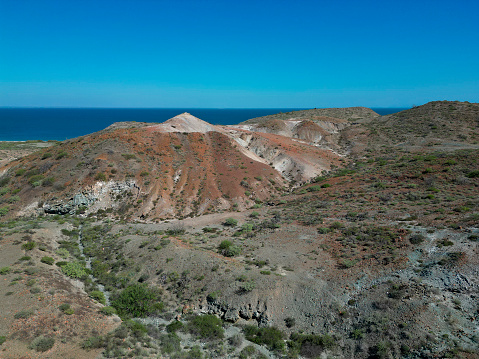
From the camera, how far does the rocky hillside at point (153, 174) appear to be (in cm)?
3862

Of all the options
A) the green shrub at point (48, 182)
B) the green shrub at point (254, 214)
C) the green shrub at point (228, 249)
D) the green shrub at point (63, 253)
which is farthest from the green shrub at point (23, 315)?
the green shrub at point (48, 182)

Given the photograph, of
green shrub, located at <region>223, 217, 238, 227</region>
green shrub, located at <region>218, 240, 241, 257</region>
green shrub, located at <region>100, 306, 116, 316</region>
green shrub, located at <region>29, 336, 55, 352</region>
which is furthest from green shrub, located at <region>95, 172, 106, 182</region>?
green shrub, located at <region>29, 336, 55, 352</region>

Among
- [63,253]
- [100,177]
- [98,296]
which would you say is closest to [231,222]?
[98,296]

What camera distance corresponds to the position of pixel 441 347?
1429cm

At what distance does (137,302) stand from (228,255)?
29.2 ft

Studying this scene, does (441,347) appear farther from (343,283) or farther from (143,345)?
(143,345)

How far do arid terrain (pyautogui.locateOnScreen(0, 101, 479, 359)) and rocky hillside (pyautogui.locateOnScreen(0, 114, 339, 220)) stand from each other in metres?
0.29

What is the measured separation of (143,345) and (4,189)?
131 feet

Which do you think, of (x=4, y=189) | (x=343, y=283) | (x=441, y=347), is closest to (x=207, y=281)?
(x=343, y=283)

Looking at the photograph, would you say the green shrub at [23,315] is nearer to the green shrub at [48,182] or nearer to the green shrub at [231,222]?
the green shrub at [231,222]

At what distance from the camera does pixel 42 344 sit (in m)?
14.2

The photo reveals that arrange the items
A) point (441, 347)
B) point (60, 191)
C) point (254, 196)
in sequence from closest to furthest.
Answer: point (441, 347), point (60, 191), point (254, 196)

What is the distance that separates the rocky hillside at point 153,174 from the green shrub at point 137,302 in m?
17.3

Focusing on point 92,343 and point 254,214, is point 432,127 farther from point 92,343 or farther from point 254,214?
point 92,343
